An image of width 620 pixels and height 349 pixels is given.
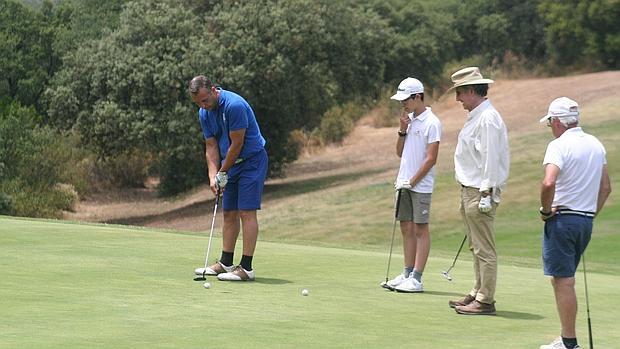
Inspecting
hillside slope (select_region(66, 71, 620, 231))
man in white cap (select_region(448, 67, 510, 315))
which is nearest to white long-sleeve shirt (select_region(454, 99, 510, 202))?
man in white cap (select_region(448, 67, 510, 315))

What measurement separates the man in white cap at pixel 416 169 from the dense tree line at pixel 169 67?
23007mm

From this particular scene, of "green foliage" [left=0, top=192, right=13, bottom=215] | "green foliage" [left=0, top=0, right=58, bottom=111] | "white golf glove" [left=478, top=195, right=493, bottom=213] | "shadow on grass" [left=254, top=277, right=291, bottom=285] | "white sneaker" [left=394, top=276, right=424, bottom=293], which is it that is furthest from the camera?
"green foliage" [left=0, top=0, right=58, bottom=111]

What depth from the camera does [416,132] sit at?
10758mm

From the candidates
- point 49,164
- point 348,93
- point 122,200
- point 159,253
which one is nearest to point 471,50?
point 348,93

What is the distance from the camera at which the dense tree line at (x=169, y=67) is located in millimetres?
37969

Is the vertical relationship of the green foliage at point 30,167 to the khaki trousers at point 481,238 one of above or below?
below

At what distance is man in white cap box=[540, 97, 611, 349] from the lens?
7.99 m

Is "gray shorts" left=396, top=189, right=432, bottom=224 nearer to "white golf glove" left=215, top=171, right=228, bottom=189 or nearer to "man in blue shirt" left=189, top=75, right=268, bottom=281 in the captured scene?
"man in blue shirt" left=189, top=75, right=268, bottom=281

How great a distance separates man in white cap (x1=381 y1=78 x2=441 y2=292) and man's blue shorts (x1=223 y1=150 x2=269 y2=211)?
4.36 ft

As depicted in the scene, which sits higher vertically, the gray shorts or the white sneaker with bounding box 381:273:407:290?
the gray shorts

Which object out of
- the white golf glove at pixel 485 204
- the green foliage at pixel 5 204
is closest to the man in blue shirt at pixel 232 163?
the white golf glove at pixel 485 204

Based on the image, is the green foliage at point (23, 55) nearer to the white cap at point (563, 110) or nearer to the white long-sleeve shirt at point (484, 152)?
the white long-sleeve shirt at point (484, 152)

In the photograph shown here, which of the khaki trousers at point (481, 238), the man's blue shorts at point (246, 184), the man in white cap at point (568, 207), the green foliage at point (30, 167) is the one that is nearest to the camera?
the man in white cap at point (568, 207)

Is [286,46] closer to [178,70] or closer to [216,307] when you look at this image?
[178,70]
